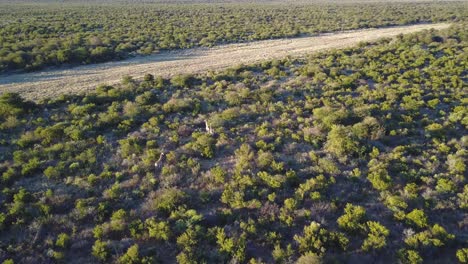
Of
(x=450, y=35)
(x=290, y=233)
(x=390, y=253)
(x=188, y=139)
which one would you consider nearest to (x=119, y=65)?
(x=188, y=139)

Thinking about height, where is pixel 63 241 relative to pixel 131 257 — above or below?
above

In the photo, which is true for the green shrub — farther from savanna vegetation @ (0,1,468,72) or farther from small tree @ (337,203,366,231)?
savanna vegetation @ (0,1,468,72)

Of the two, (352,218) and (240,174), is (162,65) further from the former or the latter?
(352,218)

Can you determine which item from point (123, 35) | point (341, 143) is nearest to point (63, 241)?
point (341, 143)

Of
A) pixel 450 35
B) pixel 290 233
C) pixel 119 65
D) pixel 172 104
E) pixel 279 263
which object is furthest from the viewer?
pixel 450 35

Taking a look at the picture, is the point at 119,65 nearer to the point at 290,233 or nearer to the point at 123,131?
the point at 123,131

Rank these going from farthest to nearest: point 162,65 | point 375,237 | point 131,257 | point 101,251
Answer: point 162,65 < point 375,237 < point 101,251 < point 131,257

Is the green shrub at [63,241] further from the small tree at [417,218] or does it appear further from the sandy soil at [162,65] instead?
the sandy soil at [162,65]
